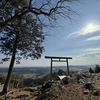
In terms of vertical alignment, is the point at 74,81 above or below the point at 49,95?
above

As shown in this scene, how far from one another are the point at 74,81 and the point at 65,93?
1.27 meters

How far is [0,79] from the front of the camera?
30656 millimetres

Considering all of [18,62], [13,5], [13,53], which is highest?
[13,5]

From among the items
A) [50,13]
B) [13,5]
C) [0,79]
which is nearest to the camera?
[50,13]

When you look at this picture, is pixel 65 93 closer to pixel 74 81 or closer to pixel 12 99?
pixel 74 81

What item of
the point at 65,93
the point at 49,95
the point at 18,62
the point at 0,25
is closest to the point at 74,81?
the point at 65,93

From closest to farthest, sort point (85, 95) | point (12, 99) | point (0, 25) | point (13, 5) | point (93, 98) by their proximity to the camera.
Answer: point (93, 98) → point (85, 95) → point (0, 25) → point (13, 5) → point (12, 99)

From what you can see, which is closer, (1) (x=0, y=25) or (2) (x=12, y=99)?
(1) (x=0, y=25)

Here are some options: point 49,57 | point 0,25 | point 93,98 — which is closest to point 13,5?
point 0,25

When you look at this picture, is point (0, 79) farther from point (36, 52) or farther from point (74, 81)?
point (74, 81)

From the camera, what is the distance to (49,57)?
27.5ft

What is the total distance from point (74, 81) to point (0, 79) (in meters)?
29.5

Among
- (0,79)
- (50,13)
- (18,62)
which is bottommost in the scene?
(0,79)

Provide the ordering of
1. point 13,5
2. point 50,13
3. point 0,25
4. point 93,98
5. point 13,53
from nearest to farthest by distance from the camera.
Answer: point 93,98, point 0,25, point 50,13, point 13,5, point 13,53
